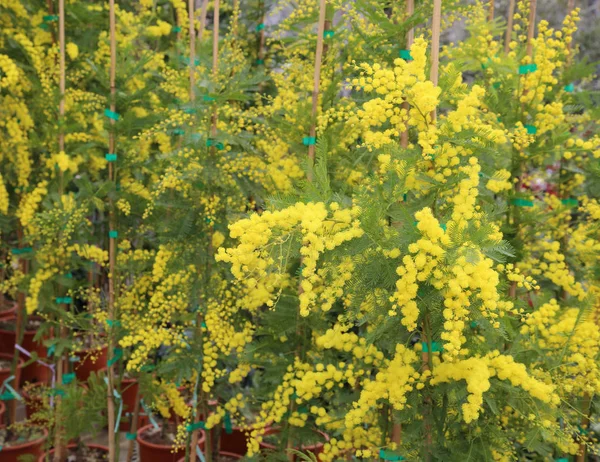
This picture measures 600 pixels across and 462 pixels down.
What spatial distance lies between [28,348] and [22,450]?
1.55m

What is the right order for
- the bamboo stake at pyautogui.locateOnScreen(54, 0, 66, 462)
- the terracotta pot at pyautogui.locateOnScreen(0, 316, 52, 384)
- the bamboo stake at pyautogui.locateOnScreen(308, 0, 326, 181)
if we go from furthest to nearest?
the terracotta pot at pyautogui.locateOnScreen(0, 316, 52, 384)
the bamboo stake at pyautogui.locateOnScreen(54, 0, 66, 462)
the bamboo stake at pyautogui.locateOnScreen(308, 0, 326, 181)

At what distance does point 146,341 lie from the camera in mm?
Answer: 2604

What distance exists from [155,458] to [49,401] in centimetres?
83

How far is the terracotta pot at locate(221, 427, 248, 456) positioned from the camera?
11.6 ft

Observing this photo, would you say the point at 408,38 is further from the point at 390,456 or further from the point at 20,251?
the point at 20,251

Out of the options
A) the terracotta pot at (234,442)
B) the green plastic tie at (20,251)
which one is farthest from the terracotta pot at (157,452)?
the green plastic tie at (20,251)

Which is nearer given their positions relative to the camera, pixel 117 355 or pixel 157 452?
pixel 117 355

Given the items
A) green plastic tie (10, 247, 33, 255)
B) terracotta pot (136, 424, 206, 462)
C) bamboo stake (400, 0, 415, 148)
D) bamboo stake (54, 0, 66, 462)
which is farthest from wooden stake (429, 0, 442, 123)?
green plastic tie (10, 247, 33, 255)

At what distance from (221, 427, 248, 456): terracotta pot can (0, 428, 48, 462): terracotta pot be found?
3.22 feet

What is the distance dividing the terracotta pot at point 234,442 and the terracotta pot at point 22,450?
98 centimetres

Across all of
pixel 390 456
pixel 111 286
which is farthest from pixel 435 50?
pixel 111 286

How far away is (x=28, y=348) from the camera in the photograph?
191 inches

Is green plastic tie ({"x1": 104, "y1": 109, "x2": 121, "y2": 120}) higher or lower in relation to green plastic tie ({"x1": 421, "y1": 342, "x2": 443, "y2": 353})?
higher

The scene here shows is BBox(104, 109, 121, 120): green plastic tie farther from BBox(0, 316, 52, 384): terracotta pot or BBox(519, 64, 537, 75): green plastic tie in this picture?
BBox(0, 316, 52, 384): terracotta pot
